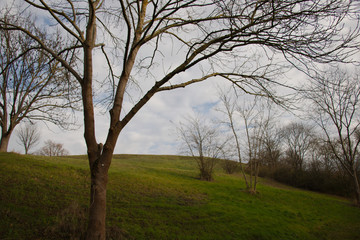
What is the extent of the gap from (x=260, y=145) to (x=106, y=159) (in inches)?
558

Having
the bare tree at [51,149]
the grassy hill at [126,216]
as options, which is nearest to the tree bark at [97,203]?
the grassy hill at [126,216]

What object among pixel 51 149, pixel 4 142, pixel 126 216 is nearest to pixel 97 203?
pixel 126 216

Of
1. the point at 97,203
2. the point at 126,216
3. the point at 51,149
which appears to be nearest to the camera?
the point at 97,203

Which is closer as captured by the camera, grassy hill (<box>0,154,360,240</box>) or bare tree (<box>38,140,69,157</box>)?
grassy hill (<box>0,154,360,240</box>)

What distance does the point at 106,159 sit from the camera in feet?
11.6

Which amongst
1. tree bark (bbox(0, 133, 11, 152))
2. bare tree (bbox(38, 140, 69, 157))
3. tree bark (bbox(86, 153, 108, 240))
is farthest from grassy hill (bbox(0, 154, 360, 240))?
bare tree (bbox(38, 140, 69, 157))

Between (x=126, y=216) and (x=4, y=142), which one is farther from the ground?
(x=4, y=142)

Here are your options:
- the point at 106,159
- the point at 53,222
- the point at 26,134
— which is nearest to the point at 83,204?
the point at 53,222

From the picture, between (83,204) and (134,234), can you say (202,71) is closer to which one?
(134,234)

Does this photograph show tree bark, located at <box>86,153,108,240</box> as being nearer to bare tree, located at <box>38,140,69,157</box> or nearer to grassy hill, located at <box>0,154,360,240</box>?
grassy hill, located at <box>0,154,360,240</box>

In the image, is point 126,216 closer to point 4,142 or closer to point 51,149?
point 4,142

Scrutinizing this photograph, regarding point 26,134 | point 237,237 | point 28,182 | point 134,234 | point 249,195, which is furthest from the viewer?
point 26,134

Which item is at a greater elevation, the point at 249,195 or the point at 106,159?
the point at 106,159

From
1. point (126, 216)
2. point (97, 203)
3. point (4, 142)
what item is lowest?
point (126, 216)
